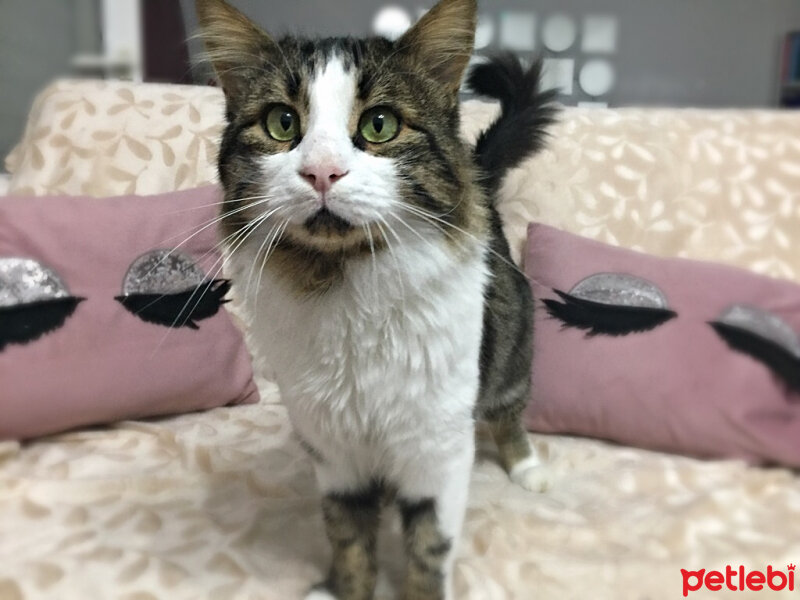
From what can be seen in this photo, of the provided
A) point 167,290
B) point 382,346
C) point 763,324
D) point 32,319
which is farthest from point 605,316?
point 32,319

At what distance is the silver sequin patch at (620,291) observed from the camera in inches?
42.6

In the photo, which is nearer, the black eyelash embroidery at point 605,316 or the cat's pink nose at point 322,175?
the cat's pink nose at point 322,175

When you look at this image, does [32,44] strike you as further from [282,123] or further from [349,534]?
[349,534]

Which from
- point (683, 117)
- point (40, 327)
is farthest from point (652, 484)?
point (40, 327)

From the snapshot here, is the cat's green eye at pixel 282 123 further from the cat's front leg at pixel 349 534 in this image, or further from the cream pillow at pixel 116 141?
the cream pillow at pixel 116 141

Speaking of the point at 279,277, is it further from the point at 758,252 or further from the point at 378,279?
the point at 758,252

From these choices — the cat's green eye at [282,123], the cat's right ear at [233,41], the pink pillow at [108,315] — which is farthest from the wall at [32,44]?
the cat's green eye at [282,123]

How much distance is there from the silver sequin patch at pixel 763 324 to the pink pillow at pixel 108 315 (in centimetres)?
90

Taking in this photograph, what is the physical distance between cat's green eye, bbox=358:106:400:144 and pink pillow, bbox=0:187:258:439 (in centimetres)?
45

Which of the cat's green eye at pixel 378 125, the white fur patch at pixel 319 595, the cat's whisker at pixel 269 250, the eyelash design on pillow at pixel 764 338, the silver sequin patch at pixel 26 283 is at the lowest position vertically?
the white fur patch at pixel 319 595

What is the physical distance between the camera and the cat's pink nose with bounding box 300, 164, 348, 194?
54 centimetres

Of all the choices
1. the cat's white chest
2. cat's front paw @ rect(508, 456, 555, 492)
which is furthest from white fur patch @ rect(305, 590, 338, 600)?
cat's front paw @ rect(508, 456, 555, 492)

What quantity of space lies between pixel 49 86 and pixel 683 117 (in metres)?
1.45

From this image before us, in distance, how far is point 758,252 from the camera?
124cm
